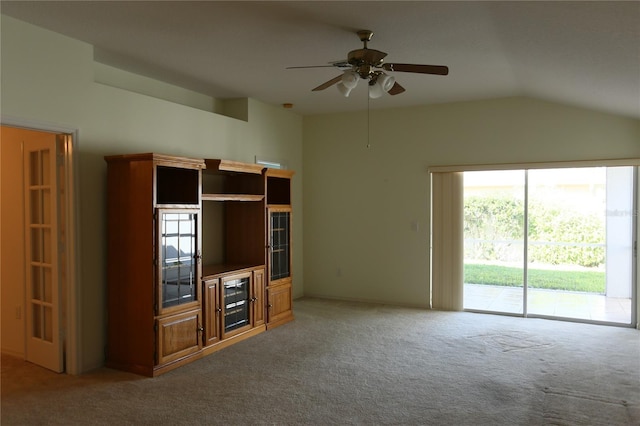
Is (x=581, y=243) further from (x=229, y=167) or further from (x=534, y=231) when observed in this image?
(x=229, y=167)

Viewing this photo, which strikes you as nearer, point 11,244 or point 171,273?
point 171,273

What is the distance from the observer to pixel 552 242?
5789mm

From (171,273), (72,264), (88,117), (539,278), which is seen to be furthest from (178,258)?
(539,278)

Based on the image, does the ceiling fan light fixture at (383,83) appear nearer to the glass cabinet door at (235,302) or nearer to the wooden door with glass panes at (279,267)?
the wooden door with glass panes at (279,267)

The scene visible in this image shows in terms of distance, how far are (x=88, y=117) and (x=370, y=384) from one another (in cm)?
319

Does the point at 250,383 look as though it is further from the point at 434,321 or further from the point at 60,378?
the point at 434,321

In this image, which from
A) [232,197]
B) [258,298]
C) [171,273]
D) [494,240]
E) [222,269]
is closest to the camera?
[171,273]

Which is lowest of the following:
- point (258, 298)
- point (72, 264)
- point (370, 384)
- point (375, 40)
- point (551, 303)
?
point (370, 384)

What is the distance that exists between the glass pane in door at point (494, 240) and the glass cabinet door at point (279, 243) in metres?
Answer: 2.38

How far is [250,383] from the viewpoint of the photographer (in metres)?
→ 3.71

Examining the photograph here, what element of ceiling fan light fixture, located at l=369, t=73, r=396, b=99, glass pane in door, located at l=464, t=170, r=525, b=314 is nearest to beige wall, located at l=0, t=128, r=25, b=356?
ceiling fan light fixture, located at l=369, t=73, r=396, b=99

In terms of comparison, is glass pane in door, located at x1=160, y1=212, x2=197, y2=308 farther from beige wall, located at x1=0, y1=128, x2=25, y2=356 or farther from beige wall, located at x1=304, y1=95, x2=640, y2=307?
beige wall, located at x1=304, y1=95, x2=640, y2=307

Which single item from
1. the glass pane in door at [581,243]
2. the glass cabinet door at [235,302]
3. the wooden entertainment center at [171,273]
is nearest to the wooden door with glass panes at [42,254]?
the wooden entertainment center at [171,273]

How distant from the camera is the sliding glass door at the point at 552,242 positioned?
5.46 metres
